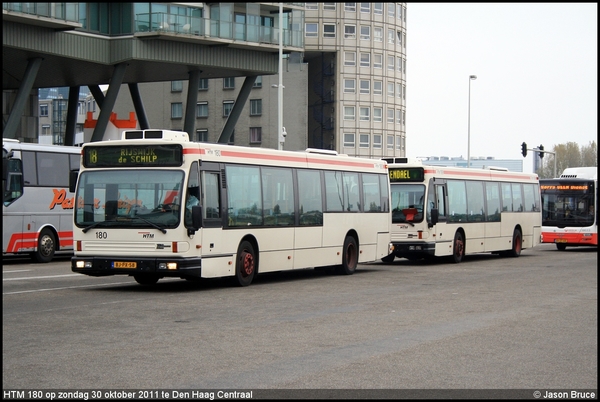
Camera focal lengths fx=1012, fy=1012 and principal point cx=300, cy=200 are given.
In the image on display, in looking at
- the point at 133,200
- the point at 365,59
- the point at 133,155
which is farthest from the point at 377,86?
the point at 133,200

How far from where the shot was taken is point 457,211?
3055cm

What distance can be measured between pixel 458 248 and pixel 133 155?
1424 centimetres

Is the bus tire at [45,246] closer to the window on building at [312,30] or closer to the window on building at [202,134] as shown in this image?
the window on building at [202,134]

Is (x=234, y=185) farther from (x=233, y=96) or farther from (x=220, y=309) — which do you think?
(x=233, y=96)

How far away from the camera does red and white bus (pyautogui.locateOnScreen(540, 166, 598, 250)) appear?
42.0m

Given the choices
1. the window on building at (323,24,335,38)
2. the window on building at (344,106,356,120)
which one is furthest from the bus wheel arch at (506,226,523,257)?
the window on building at (323,24,335,38)

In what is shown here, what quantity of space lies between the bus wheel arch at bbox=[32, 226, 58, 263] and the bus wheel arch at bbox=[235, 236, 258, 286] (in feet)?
37.0

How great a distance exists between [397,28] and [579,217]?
2806 inches

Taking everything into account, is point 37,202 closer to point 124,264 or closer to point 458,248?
point 124,264

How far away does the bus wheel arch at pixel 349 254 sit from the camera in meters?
24.3

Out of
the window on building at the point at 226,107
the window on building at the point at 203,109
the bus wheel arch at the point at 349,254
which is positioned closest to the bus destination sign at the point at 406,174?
the bus wheel arch at the point at 349,254

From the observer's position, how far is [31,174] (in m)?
30.0

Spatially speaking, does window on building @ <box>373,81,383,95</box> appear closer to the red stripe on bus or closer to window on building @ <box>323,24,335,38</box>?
window on building @ <box>323,24,335,38</box>

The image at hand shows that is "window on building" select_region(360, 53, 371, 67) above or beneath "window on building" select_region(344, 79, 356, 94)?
above
